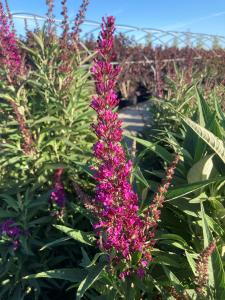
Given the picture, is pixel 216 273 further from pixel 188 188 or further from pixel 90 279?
pixel 90 279

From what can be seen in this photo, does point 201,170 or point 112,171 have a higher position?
point 112,171

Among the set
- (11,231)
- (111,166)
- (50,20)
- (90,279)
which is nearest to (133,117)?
(50,20)

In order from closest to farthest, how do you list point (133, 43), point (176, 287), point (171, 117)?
1. point (176, 287)
2. point (171, 117)
3. point (133, 43)

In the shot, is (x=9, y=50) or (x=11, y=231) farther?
(x=9, y=50)

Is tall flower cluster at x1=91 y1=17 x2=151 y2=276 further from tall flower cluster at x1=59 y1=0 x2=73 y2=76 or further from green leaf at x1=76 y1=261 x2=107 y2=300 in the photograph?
tall flower cluster at x1=59 y1=0 x2=73 y2=76

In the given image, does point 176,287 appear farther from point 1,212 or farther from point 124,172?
point 1,212

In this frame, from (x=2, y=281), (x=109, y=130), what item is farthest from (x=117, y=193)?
(x=2, y=281)

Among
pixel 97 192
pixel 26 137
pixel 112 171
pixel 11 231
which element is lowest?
pixel 11 231

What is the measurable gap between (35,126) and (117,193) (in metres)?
2.07

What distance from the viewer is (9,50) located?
3445 mm

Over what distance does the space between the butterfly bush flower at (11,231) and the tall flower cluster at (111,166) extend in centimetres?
130

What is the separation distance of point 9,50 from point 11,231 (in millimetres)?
1629

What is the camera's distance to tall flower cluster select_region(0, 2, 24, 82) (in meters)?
3.32

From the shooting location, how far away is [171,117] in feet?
13.3
